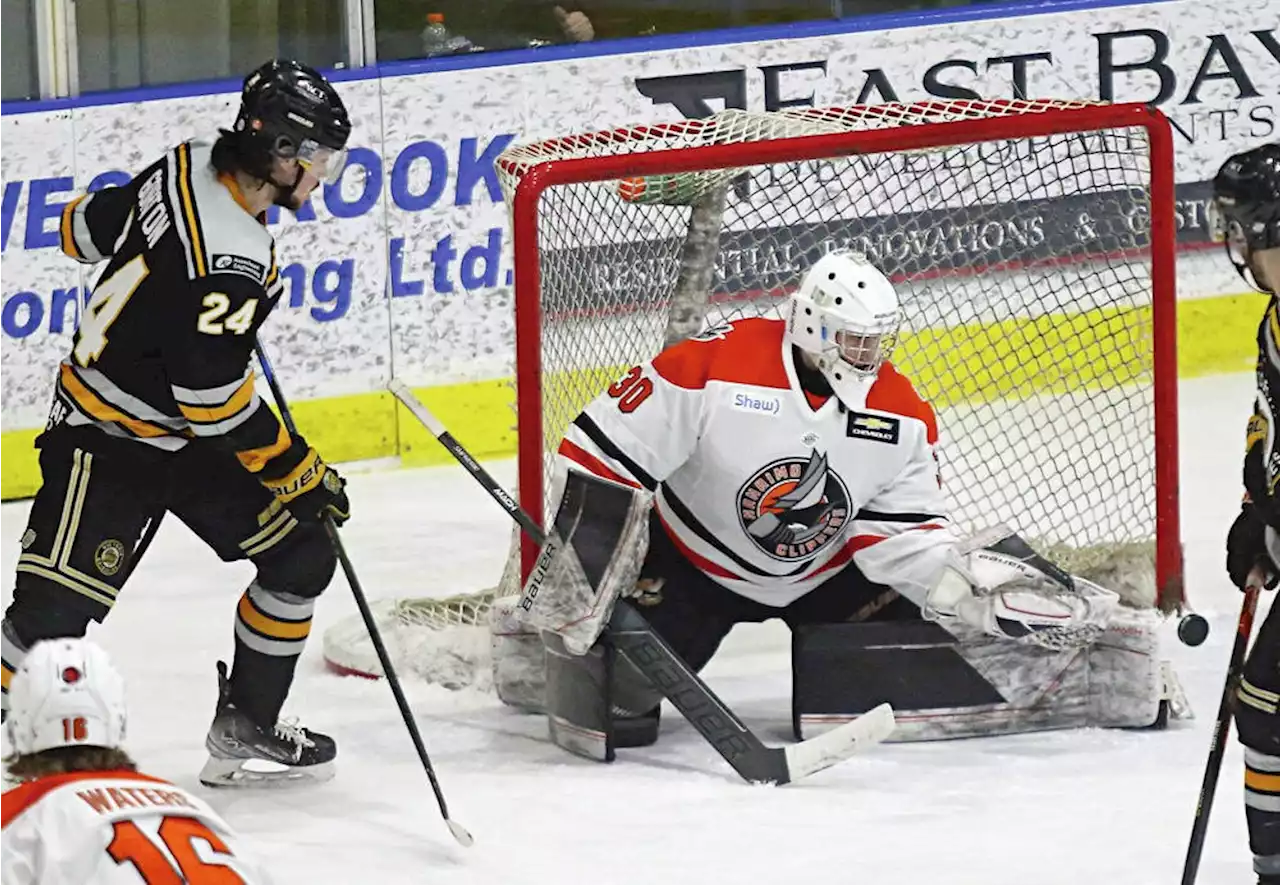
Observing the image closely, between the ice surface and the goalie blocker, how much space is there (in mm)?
60

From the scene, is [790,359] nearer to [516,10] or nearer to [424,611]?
[424,611]

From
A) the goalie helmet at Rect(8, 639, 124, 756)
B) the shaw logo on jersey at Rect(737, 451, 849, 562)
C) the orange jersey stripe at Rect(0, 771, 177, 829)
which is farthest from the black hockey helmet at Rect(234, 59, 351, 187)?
the orange jersey stripe at Rect(0, 771, 177, 829)

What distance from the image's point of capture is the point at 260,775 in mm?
3693

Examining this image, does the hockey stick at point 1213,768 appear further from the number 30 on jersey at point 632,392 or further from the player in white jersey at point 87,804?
the player in white jersey at point 87,804

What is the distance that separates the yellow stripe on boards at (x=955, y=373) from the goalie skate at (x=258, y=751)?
862 millimetres

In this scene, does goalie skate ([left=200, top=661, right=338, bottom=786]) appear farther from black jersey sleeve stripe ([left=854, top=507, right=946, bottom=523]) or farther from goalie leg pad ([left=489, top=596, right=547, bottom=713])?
black jersey sleeve stripe ([left=854, top=507, right=946, bottom=523])

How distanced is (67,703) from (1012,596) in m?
1.95

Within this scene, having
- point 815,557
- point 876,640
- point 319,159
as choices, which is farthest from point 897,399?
point 319,159

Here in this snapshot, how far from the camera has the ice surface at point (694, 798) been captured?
10.6ft

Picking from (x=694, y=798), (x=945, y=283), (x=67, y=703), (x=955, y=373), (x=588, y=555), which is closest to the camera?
(x=67, y=703)

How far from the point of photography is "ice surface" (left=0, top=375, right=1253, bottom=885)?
3221mm

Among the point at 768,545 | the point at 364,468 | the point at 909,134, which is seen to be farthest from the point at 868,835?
the point at 364,468

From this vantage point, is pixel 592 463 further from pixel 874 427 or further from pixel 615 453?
pixel 874 427

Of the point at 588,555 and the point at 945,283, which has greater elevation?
the point at 945,283
